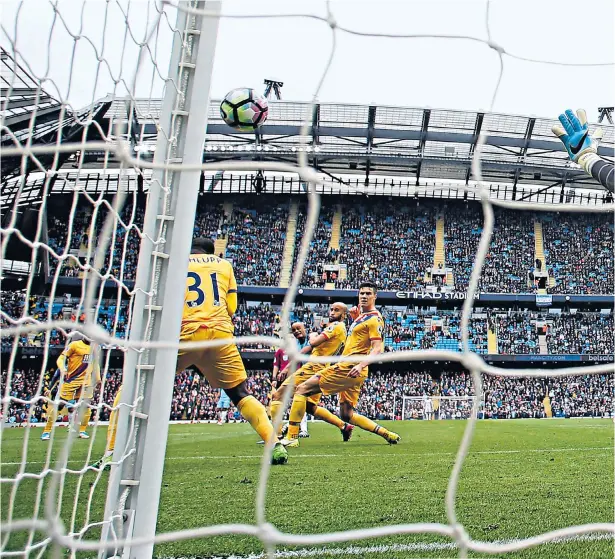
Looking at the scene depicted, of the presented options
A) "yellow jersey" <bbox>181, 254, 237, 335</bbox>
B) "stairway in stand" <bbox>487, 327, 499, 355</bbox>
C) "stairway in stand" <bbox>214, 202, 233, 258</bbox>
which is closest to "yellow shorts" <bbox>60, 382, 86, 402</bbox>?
"yellow jersey" <bbox>181, 254, 237, 335</bbox>

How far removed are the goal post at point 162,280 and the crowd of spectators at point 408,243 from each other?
19089 millimetres

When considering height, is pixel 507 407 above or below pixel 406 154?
below

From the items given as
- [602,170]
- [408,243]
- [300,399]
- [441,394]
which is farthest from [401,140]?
[602,170]

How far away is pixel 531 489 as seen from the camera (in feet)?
14.9

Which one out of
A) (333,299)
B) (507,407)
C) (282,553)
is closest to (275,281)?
(333,299)

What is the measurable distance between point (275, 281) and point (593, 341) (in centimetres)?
1112

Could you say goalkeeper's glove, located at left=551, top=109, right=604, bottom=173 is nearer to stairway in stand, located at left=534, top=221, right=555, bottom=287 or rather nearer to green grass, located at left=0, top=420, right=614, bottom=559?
green grass, located at left=0, top=420, right=614, bottom=559

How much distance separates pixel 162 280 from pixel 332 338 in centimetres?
416

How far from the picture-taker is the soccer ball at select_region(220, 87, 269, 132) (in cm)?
642

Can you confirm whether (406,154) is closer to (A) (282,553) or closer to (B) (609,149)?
(B) (609,149)

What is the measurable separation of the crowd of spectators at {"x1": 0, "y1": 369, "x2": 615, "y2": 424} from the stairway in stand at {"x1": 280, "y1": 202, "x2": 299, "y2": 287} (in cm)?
391

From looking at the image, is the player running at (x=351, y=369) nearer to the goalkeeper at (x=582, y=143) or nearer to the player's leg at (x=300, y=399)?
the player's leg at (x=300, y=399)

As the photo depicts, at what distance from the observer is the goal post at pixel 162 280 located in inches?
95.7

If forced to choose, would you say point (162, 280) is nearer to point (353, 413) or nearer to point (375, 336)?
point (375, 336)
